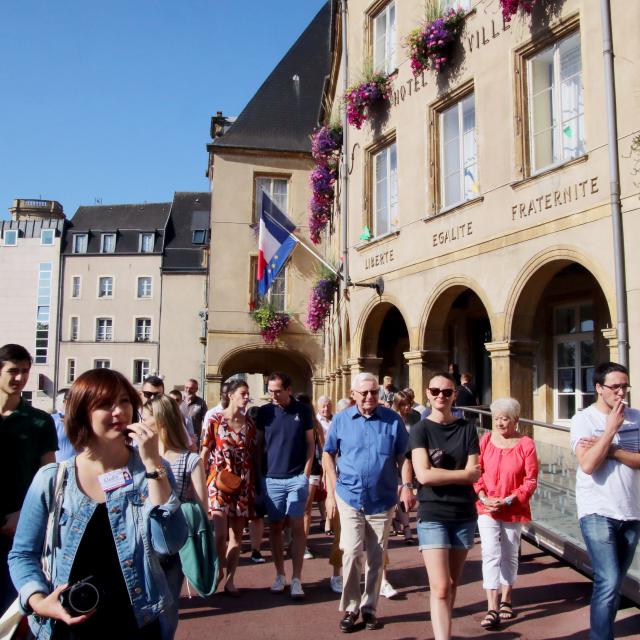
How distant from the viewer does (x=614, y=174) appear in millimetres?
9508

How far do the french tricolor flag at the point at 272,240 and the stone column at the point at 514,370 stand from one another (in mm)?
7402

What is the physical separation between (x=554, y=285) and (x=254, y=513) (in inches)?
334

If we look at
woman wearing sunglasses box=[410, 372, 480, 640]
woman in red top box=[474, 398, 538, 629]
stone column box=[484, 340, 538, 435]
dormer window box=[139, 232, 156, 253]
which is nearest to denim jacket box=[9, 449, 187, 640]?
woman wearing sunglasses box=[410, 372, 480, 640]

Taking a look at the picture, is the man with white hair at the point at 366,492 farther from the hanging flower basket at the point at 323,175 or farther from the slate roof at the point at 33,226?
the slate roof at the point at 33,226

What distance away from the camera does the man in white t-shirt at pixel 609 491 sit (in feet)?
14.8

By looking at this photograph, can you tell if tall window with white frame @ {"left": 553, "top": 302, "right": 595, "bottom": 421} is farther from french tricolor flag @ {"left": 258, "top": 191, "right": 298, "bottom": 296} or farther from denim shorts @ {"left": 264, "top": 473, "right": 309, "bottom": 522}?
denim shorts @ {"left": 264, "top": 473, "right": 309, "bottom": 522}

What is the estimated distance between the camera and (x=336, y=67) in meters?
19.7

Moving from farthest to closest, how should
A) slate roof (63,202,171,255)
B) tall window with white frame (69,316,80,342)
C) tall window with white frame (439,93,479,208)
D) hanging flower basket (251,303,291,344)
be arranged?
slate roof (63,202,171,255) < tall window with white frame (69,316,80,342) < hanging flower basket (251,303,291,344) < tall window with white frame (439,93,479,208)

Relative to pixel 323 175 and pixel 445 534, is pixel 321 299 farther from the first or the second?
pixel 445 534

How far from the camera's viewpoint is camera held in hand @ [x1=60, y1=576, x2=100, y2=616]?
245 cm

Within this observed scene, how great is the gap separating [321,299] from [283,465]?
13.5 m

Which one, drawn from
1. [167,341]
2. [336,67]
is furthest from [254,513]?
[167,341]

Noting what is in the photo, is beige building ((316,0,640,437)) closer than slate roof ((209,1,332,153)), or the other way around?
beige building ((316,0,640,437))

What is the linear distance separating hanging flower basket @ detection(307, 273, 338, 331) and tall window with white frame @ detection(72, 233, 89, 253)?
1270 inches
